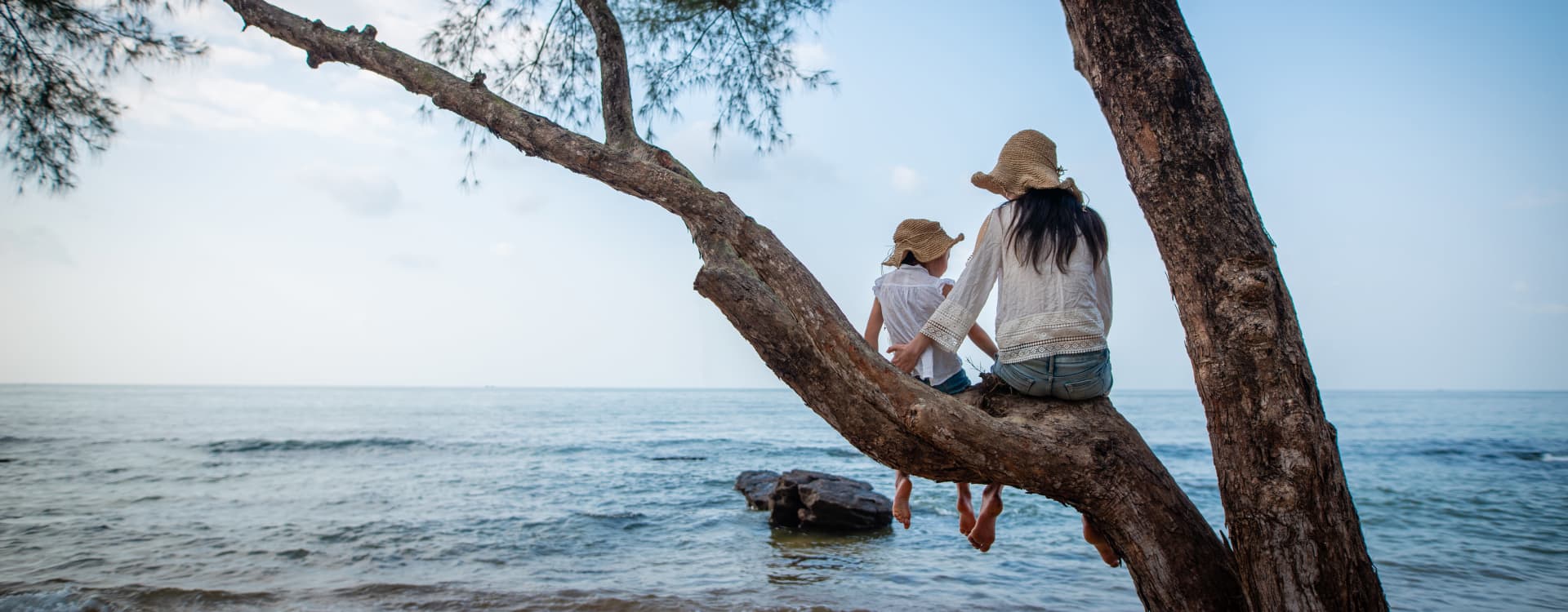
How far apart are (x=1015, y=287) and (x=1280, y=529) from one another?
1.05 m

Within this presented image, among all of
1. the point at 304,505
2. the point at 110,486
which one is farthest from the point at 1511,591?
the point at 110,486

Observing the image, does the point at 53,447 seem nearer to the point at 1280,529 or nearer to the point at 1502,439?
the point at 1280,529

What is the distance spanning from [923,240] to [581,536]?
7.08m

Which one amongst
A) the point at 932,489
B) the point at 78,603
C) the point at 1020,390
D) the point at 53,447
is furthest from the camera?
the point at 53,447

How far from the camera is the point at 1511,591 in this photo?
23.0ft

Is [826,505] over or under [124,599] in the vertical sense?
over

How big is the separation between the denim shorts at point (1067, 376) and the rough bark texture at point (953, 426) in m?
0.04

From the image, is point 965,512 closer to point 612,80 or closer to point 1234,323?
point 1234,323

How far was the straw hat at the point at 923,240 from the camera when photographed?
3900 millimetres

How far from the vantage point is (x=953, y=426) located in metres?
2.40

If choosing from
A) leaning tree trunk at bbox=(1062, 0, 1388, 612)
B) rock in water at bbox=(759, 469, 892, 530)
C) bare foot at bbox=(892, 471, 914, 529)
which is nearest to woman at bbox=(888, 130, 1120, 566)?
leaning tree trunk at bbox=(1062, 0, 1388, 612)

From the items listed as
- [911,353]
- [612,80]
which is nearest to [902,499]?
[911,353]

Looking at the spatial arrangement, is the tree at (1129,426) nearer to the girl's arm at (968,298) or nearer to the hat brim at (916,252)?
the girl's arm at (968,298)

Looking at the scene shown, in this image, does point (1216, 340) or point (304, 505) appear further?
point (304, 505)
